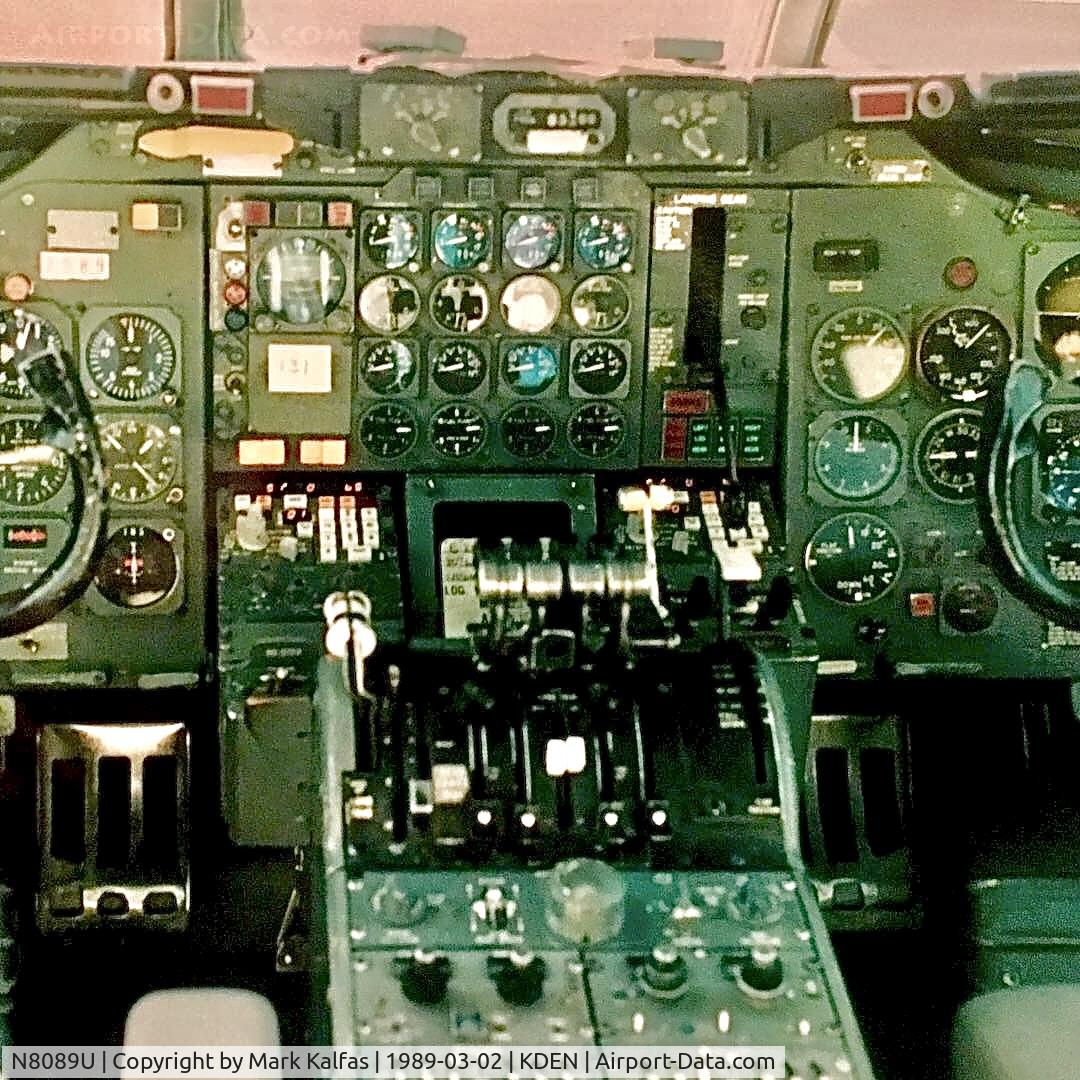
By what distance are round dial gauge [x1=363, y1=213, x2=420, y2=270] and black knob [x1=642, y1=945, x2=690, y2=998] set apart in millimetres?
1935

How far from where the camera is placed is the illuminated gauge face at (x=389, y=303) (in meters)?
4.02

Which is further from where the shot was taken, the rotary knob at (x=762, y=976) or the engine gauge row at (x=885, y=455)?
the engine gauge row at (x=885, y=455)

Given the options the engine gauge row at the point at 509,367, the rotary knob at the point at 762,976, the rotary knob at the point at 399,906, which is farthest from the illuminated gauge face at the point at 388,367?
the rotary knob at the point at 762,976

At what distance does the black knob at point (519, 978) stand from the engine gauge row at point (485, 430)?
1626 mm

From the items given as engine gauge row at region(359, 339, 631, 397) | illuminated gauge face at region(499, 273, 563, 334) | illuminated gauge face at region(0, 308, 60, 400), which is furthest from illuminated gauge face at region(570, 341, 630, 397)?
illuminated gauge face at region(0, 308, 60, 400)

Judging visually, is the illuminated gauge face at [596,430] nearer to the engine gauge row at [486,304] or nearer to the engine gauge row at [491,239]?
the engine gauge row at [486,304]

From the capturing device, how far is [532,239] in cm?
403

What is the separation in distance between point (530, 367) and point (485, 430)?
0.20 metres

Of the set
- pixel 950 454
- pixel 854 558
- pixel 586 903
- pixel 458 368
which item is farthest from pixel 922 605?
pixel 586 903

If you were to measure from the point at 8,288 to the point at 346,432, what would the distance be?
91 cm

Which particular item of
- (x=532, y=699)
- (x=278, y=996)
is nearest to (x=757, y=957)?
(x=532, y=699)

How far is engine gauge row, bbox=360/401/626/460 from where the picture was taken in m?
4.12

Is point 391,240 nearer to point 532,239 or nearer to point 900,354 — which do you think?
point 532,239

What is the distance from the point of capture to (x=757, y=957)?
2922mm
